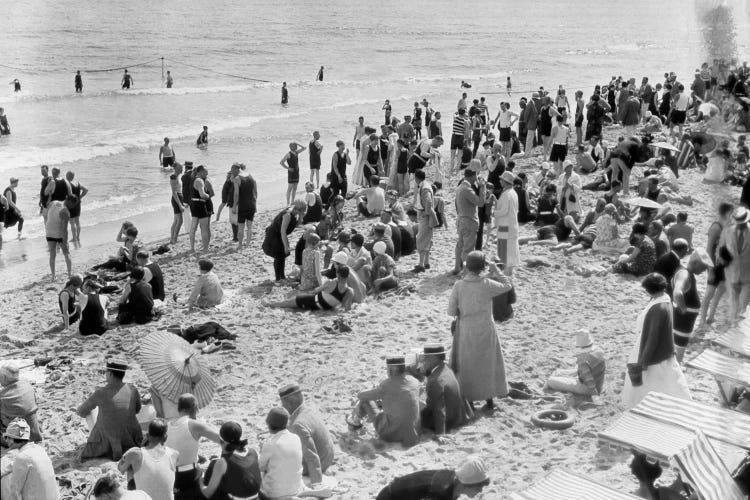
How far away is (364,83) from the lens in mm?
47281

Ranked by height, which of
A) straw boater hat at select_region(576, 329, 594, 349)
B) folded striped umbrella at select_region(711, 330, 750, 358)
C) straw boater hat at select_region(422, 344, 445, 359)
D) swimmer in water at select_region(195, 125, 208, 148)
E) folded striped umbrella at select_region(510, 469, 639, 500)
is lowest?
swimmer in water at select_region(195, 125, 208, 148)

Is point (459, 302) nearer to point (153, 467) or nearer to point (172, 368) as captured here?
point (172, 368)

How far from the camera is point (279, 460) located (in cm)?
574

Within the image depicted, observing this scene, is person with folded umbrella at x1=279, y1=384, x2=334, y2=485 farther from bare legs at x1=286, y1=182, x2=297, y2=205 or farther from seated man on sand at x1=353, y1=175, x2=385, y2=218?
bare legs at x1=286, y1=182, x2=297, y2=205

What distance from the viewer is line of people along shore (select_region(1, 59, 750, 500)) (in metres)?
5.76

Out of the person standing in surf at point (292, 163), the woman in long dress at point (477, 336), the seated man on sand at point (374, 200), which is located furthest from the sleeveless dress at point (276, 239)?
the woman in long dress at point (477, 336)

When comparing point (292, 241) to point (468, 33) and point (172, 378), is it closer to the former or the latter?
point (172, 378)

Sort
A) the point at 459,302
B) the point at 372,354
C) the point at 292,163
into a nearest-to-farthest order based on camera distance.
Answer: the point at 459,302 < the point at 372,354 < the point at 292,163

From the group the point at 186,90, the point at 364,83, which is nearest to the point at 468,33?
the point at 364,83

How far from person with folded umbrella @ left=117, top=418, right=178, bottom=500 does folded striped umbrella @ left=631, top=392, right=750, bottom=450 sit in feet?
10.1

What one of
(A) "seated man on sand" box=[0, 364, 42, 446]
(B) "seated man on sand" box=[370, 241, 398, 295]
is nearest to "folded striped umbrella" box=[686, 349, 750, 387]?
(B) "seated man on sand" box=[370, 241, 398, 295]

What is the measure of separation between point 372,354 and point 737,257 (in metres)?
3.63

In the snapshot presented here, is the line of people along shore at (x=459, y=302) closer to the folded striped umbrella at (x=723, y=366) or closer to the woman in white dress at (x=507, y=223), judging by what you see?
the woman in white dress at (x=507, y=223)

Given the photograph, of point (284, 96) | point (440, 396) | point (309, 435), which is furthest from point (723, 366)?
point (284, 96)
